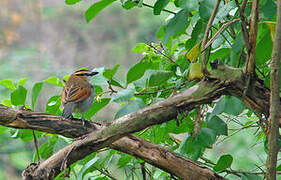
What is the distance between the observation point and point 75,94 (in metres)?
2.53

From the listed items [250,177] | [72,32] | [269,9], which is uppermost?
[72,32]

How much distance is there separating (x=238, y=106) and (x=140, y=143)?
0.37m

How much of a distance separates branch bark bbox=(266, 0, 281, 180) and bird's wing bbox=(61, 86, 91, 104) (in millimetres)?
1448

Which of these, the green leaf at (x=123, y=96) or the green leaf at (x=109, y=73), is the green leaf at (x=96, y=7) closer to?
the green leaf at (x=109, y=73)

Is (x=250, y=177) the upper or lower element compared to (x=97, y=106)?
lower

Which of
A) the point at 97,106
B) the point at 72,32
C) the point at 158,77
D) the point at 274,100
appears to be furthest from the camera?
the point at 72,32

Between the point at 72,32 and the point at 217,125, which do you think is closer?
the point at 217,125

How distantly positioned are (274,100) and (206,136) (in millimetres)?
327

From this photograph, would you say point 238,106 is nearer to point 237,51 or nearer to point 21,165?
point 237,51

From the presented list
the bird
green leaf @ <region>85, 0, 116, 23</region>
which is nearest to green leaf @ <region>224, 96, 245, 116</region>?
green leaf @ <region>85, 0, 116, 23</region>

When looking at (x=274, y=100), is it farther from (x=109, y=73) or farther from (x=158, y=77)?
(x=109, y=73)

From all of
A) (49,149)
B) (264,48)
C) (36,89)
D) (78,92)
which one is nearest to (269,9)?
(264,48)

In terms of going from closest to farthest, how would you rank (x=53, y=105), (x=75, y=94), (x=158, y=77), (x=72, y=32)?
1. (x=158, y=77)
2. (x=53, y=105)
3. (x=75, y=94)
4. (x=72, y=32)

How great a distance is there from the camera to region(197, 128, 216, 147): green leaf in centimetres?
132
